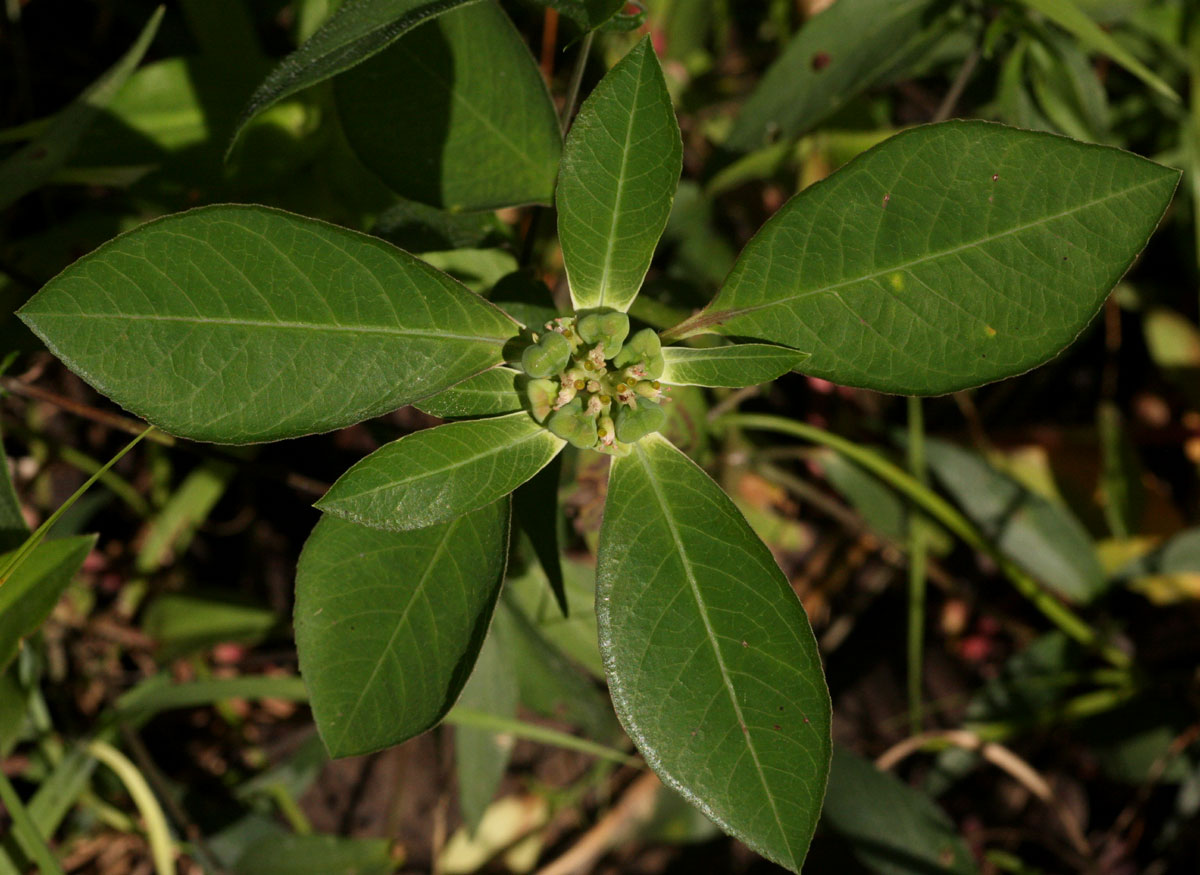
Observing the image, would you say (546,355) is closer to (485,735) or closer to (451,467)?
(451,467)

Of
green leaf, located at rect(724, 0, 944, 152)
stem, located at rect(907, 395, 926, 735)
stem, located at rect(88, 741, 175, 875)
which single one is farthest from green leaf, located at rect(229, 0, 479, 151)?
stem, located at rect(907, 395, 926, 735)

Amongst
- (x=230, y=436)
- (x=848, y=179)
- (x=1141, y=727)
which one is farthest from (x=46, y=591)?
(x=1141, y=727)

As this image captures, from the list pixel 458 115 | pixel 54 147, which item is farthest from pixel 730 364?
pixel 54 147

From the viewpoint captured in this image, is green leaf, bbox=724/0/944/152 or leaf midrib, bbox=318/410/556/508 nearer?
leaf midrib, bbox=318/410/556/508

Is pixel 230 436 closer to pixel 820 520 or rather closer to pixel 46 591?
pixel 46 591

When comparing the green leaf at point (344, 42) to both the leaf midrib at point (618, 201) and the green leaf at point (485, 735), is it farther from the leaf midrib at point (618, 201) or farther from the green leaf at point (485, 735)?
the green leaf at point (485, 735)

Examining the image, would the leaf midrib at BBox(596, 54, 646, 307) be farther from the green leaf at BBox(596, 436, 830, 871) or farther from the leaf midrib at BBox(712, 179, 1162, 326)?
the green leaf at BBox(596, 436, 830, 871)

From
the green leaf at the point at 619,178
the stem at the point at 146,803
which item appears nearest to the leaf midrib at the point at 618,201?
the green leaf at the point at 619,178
